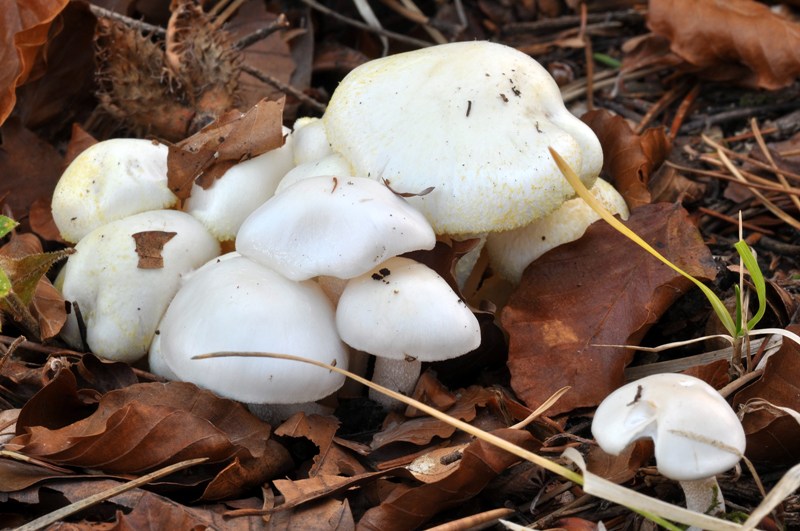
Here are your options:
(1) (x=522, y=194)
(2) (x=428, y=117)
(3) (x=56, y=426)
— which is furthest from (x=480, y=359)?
(3) (x=56, y=426)

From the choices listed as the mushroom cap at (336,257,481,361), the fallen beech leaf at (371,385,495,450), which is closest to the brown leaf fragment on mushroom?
the mushroom cap at (336,257,481,361)

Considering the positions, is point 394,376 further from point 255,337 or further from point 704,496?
point 704,496

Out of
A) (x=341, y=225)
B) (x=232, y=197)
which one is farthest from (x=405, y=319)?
(x=232, y=197)

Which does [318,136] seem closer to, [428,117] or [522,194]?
[428,117]

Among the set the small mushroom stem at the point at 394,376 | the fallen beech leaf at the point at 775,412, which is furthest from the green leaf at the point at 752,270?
the small mushroom stem at the point at 394,376

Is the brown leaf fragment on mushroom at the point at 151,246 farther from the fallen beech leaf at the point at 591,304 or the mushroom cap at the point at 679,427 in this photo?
the mushroom cap at the point at 679,427

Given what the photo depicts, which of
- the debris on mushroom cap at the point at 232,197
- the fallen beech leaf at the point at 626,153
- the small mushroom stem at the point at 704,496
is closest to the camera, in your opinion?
the small mushroom stem at the point at 704,496
